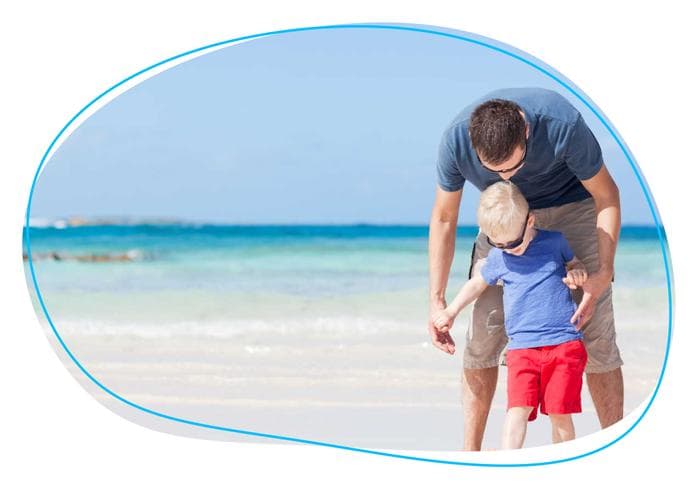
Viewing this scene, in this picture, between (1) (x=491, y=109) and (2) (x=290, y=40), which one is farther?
(2) (x=290, y=40)

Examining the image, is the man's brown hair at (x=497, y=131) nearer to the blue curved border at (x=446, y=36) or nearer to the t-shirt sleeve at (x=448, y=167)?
the t-shirt sleeve at (x=448, y=167)

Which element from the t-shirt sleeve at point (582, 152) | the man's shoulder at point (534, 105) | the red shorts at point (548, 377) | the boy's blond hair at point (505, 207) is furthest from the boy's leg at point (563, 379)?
the man's shoulder at point (534, 105)

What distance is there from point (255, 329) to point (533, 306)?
0.92 m

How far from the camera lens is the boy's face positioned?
389 cm

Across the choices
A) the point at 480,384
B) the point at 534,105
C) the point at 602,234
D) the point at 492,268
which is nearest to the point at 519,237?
the point at 492,268

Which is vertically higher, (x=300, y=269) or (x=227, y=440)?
(x=300, y=269)

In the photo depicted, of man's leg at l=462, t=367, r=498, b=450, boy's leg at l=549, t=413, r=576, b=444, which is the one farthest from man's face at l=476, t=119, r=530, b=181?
boy's leg at l=549, t=413, r=576, b=444

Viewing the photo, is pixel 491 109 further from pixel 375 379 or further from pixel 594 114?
pixel 375 379

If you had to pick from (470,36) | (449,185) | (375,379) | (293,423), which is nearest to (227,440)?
(293,423)

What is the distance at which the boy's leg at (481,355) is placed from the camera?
13.3ft

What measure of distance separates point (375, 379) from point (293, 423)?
0.29 meters

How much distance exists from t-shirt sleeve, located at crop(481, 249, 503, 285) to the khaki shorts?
2 centimetres

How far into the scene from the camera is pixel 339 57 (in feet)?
13.8

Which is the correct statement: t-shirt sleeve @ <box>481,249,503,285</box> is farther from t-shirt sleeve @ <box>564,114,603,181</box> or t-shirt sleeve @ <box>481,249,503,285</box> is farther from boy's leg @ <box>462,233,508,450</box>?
t-shirt sleeve @ <box>564,114,603,181</box>
